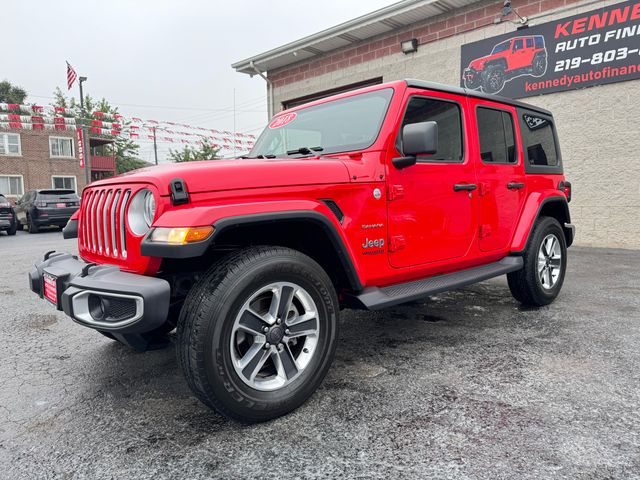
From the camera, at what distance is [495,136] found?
147 inches

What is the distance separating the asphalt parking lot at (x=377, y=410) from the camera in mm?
1869

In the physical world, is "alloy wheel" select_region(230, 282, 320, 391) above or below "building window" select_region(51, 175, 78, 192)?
below

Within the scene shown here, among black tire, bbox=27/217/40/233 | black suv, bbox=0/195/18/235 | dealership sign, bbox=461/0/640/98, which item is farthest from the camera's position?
black tire, bbox=27/217/40/233

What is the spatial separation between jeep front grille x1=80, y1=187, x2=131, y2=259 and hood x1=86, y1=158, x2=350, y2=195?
0.08 m

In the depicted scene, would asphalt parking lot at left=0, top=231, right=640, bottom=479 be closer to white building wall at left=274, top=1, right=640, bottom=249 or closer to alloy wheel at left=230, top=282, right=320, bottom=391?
alloy wheel at left=230, top=282, right=320, bottom=391

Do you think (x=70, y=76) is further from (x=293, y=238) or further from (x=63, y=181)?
(x=293, y=238)

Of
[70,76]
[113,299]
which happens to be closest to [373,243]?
[113,299]

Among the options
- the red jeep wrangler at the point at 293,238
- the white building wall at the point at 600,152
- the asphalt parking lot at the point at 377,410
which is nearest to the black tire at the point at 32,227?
the asphalt parking lot at the point at 377,410

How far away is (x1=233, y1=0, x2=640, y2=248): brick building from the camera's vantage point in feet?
24.8

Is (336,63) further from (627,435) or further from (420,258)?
(627,435)

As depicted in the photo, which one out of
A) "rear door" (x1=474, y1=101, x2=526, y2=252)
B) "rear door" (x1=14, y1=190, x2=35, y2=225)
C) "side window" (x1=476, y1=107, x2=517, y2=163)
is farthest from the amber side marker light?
"rear door" (x1=14, y1=190, x2=35, y2=225)

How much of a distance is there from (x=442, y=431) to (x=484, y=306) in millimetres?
2474

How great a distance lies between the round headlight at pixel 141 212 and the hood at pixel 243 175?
0.26 ft

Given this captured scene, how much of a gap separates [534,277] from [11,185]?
3464 centimetres
